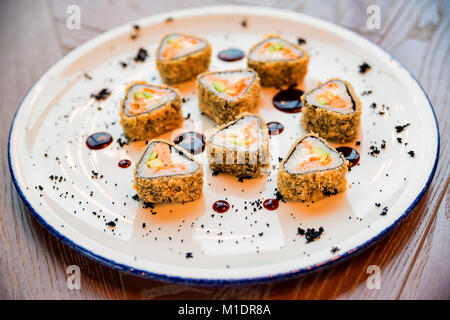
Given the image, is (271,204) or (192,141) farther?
(192,141)

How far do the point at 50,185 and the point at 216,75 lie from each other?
4.37 feet

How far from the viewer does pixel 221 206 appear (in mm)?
2609

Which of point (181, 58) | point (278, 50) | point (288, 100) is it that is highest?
point (278, 50)

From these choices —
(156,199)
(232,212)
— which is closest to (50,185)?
(156,199)

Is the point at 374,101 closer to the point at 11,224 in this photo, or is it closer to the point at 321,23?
the point at 321,23

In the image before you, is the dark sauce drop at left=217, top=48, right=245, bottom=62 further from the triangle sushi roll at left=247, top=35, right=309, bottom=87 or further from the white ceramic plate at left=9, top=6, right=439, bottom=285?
the triangle sushi roll at left=247, top=35, right=309, bottom=87

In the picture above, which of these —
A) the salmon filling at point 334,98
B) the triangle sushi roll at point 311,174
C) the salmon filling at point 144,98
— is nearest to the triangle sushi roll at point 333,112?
the salmon filling at point 334,98

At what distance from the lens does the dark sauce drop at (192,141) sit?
9.76 ft

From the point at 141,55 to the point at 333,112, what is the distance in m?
Result: 1.70

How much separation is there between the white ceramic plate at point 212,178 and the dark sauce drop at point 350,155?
0.15 feet

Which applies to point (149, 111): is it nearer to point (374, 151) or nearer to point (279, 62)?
point (279, 62)

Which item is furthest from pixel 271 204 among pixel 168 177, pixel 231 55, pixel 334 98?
pixel 231 55

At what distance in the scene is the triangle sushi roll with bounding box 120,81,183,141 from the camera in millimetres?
2982

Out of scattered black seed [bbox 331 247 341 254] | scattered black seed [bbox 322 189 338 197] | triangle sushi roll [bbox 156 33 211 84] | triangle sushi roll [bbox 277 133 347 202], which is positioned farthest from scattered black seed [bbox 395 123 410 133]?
triangle sushi roll [bbox 156 33 211 84]
